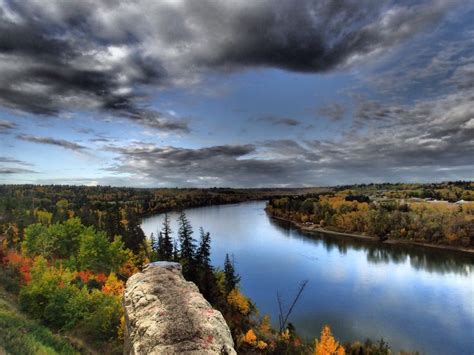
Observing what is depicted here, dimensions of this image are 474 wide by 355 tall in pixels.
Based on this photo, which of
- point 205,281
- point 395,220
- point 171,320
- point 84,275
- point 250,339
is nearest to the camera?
point 171,320

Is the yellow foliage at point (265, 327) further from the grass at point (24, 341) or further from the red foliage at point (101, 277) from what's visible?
the grass at point (24, 341)

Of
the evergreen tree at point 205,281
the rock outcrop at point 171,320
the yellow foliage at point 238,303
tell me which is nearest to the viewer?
the rock outcrop at point 171,320

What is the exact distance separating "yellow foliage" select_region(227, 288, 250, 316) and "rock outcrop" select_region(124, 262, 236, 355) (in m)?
38.9

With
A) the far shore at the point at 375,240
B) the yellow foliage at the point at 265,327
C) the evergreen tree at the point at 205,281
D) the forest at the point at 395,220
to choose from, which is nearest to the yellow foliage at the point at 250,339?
the yellow foliage at the point at 265,327

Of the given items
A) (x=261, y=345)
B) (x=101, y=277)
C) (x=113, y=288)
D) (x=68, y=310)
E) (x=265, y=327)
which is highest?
(x=68, y=310)

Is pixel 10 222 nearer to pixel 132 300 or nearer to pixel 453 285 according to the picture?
pixel 132 300

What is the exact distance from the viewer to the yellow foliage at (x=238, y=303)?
42.4m

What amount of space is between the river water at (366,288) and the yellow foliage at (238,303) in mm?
4186

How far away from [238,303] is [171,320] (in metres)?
40.5

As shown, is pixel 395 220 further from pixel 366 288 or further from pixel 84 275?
pixel 84 275

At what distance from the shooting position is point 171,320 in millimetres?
4680

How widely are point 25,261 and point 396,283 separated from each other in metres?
55.3

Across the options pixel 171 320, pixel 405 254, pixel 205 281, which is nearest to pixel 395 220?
pixel 405 254

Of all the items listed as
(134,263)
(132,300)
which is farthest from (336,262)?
(132,300)
